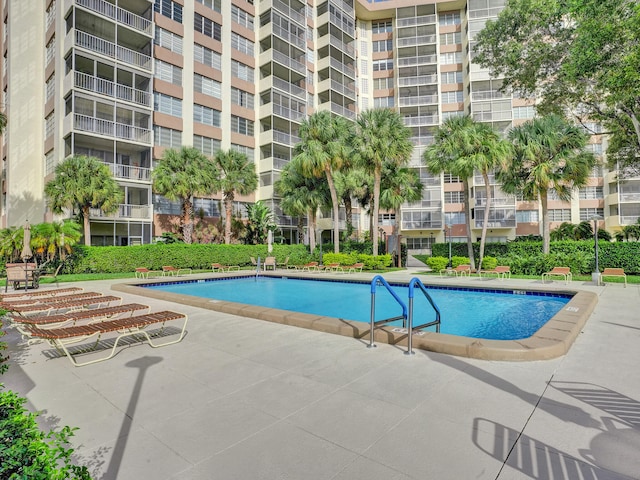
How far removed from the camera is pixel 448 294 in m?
14.5

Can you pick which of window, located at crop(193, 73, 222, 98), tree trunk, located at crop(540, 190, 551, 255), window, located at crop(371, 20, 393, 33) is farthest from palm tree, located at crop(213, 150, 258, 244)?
window, located at crop(371, 20, 393, 33)

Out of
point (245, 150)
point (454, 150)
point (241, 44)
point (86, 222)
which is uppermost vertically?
point (241, 44)

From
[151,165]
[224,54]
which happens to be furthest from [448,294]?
[224,54]

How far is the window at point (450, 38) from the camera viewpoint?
44.9m

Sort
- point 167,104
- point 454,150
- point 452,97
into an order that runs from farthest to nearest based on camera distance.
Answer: point 452,97 < point 167,104 < point 454,150

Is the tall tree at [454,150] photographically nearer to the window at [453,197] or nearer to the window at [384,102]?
the window at [453,197]

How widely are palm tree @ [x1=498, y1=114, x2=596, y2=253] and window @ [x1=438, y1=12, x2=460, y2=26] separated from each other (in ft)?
105

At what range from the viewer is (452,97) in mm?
44625

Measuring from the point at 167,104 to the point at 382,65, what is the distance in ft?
101

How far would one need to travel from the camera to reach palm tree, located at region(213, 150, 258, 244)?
27.1 meters

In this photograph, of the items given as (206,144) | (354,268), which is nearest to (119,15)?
(206,144)

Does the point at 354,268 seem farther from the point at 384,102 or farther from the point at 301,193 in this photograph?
the point at 384,102

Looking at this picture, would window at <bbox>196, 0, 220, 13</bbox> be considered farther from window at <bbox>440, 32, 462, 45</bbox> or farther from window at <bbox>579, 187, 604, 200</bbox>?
window at <bbox>579, 187, 604, 200</bbox>

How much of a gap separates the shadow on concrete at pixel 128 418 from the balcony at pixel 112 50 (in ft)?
86.2
